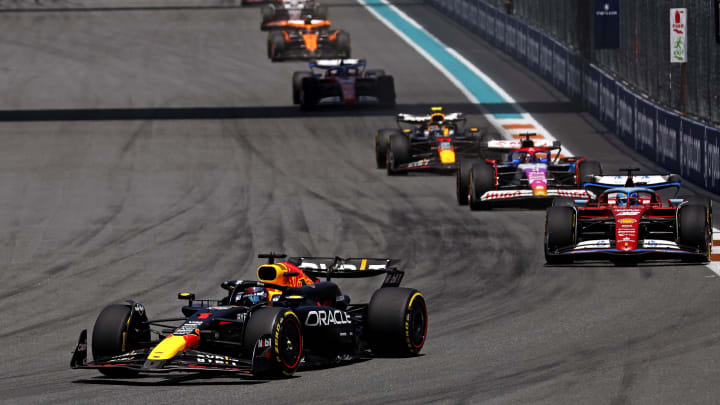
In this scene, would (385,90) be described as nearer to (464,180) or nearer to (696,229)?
(464,180)

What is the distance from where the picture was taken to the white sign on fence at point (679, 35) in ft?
96.9

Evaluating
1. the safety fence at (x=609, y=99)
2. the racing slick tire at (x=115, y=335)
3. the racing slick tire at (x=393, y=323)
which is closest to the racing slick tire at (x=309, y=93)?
the safety fence at (x=609, y=99)

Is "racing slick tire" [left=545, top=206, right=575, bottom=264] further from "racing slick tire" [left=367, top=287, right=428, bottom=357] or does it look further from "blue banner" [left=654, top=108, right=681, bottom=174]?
"blue banner" [left=654, top=108, right=681, bottom=174]

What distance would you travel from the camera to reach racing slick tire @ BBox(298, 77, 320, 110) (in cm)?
4016

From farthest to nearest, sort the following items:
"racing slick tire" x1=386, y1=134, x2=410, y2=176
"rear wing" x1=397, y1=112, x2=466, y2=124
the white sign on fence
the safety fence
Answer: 1. "rear wing" x1=397, y1=112, x2=466, y2=124
2. "racing slick tire" x1=386, y1=134, x2=410, y2=176
3. the white sign on fence
4. the safety fence

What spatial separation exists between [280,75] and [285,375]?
34.2 metres

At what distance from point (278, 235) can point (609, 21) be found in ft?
57.6

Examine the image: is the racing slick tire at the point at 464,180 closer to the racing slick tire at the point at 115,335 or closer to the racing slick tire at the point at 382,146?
the racing slick tire at the point at 382,146

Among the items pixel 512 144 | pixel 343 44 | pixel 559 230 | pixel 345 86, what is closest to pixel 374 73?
pixel 345 86

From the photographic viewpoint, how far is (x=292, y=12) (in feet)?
179

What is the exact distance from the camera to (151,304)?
19.1 m

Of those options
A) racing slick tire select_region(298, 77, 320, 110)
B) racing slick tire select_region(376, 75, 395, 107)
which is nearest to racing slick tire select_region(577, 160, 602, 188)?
racing slick tire select_region(376, 75, 395, 107)

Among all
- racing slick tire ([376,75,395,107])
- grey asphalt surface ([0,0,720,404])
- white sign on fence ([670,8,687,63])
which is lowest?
grey asphalt surface ([0,0,720,404])

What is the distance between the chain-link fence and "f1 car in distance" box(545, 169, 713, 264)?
27.0 ft
